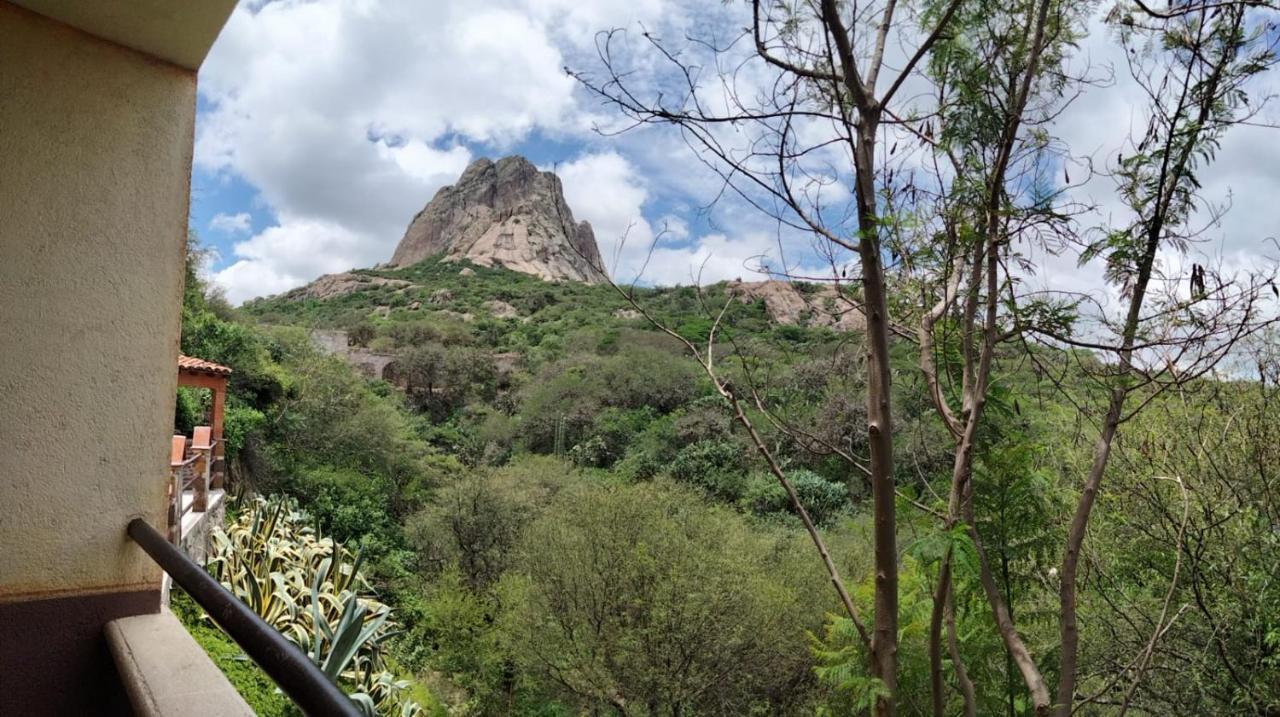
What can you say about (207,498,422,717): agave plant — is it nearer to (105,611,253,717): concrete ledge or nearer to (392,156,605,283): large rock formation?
(105,611,253,717): concrete ledge

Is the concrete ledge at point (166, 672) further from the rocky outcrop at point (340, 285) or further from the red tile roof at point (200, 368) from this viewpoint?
the rocky outcrop at point (340, 285)

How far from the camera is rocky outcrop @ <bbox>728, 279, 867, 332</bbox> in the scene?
7.59ft

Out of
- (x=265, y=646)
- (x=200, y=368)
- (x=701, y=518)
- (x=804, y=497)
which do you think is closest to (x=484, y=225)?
(x=804, y=497)

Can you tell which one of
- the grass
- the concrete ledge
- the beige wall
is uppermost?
the beige wall

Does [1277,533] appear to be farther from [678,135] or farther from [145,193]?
[145,193]

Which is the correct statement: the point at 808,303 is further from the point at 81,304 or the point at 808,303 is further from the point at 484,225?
the point at 484,225

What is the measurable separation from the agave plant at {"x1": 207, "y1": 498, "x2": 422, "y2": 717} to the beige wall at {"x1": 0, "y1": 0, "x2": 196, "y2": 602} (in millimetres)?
4010

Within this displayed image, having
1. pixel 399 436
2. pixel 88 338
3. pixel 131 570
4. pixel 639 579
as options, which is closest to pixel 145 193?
pixel 88 338

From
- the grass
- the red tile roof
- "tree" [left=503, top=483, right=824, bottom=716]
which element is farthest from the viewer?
"tree" [left=503, top=483, right=824, bottom=716]

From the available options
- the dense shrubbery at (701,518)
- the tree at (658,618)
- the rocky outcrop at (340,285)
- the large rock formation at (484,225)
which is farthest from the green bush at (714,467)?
the rocky outcrop at (340,285)

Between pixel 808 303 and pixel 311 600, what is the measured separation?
532cm

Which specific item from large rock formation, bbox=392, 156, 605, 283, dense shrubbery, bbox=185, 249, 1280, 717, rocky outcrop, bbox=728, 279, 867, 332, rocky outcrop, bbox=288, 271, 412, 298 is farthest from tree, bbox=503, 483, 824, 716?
rocky outcrop, bbox=288, 271, 412, 298

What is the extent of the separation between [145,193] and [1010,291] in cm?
220

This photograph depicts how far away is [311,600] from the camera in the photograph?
237 inches
